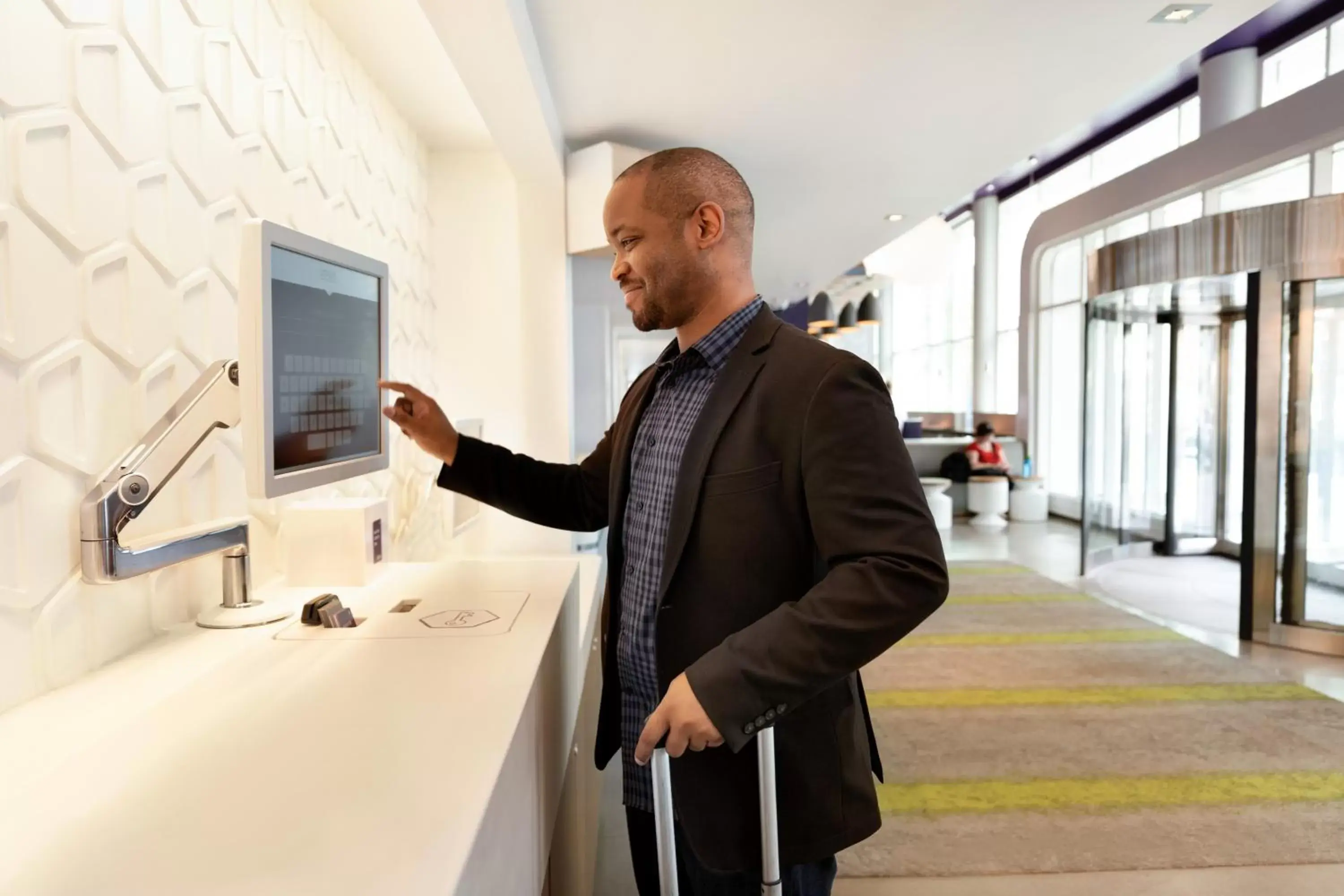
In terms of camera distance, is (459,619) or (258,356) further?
(459,619)

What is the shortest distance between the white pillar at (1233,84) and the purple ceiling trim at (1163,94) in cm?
7

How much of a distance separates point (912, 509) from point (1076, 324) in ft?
33.4

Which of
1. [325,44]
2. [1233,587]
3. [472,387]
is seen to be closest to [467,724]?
[325,44]

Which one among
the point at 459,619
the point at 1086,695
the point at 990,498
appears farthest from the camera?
the point at 990,498

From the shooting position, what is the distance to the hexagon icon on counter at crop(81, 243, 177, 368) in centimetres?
131

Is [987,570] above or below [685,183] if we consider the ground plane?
below

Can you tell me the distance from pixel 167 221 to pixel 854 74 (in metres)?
2.62

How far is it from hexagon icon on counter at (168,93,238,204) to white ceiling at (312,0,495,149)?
69 centimetres

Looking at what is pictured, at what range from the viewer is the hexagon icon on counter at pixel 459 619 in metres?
1.43

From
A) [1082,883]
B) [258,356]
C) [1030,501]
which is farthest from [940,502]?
[258,356]

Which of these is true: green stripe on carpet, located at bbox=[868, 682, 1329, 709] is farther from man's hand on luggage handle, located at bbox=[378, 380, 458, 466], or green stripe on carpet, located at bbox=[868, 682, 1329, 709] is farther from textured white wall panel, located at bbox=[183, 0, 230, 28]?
textured white wall panel, located at bbox=[183, 0, 230, 28]

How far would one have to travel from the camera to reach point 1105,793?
275 cm

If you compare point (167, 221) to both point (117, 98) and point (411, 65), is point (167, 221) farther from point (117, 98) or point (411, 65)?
point (411, 65)

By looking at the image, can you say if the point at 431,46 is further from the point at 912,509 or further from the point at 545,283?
the point at 912,509
